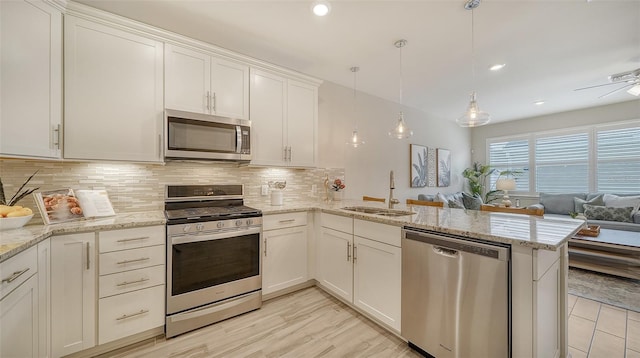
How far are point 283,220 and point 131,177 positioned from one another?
4.75 feet

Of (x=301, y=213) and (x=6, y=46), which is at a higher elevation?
(x=6, y=46)

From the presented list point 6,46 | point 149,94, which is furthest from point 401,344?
point 6,46

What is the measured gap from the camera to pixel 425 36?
239cm

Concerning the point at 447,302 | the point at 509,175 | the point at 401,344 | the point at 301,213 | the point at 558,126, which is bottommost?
the point at 401,344

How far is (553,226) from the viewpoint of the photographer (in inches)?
60.7

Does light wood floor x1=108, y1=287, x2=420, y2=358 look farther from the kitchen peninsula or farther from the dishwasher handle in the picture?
the dishwasher handle

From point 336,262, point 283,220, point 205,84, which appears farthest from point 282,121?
point 336,262

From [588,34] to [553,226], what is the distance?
2.25 metres

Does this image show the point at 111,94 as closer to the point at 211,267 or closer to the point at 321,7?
the point at 211,267

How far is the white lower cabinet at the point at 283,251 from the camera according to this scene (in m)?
2.41

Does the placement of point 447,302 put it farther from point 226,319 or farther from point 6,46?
point 6,46

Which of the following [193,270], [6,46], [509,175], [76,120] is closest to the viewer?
[6,46]

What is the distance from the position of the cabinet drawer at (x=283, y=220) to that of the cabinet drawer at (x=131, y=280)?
91 cm

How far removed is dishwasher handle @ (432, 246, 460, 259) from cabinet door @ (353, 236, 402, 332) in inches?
11.2
